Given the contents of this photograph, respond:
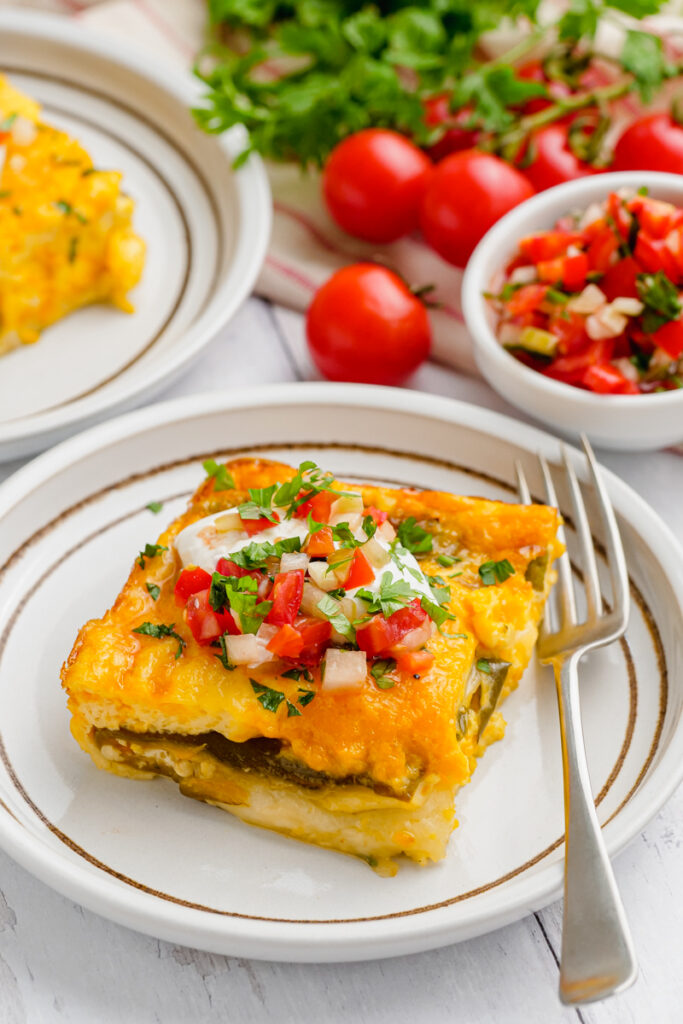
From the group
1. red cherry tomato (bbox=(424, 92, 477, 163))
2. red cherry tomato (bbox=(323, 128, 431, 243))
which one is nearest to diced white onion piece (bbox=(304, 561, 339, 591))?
red cherry tomato (bbox=(323, 128, 431, 243))

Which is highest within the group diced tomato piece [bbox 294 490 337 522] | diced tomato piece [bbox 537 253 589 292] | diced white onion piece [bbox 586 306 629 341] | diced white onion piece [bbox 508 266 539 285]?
diced tomato piece [bbox 294 490 337 522]

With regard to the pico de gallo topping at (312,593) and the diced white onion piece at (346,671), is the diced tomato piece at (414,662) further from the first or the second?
the diced white onion piece at (346,671)

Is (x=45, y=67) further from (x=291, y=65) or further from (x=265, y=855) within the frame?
(x=265, y=855)

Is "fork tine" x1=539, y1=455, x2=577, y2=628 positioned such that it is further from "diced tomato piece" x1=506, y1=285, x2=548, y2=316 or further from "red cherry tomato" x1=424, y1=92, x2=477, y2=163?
"red cherry tomato" x1=424, y1=92, x2=477, y2=163

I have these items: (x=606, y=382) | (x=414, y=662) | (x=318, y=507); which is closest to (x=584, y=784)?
(x=414, y=662)

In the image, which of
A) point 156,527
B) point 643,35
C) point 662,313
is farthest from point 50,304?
point 643,35

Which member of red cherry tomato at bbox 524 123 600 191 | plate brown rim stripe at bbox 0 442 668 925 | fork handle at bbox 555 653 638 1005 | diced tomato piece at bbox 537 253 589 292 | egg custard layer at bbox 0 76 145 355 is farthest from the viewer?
red cherry tomato at bbox 524 123 600 191
